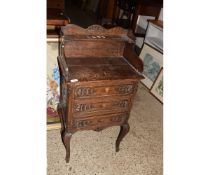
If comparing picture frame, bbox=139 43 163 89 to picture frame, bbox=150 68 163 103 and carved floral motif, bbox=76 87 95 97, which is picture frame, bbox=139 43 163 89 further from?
carved floral motif, bbox=76 87 95 97

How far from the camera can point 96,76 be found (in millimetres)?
1617

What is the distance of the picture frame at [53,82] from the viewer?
2072mm

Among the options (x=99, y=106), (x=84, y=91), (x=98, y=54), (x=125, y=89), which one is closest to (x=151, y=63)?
(x=98, y=54)

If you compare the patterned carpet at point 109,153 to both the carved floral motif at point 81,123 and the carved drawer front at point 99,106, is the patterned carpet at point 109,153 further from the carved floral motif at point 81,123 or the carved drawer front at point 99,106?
the carved drawer front at point 99,106

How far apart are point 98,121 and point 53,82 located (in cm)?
71

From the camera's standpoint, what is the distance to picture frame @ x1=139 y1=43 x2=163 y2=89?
3135mm

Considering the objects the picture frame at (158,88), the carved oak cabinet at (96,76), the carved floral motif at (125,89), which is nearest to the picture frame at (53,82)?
the carved oak cabinet at (96,76)

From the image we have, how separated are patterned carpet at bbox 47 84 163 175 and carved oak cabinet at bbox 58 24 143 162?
0.15 meters

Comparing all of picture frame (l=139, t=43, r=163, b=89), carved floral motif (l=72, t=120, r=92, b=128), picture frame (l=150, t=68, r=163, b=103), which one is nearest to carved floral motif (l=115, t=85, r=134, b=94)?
carved floral motif (l=72, t=120, r=92, b=128)

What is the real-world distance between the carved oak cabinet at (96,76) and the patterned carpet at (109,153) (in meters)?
0.15
